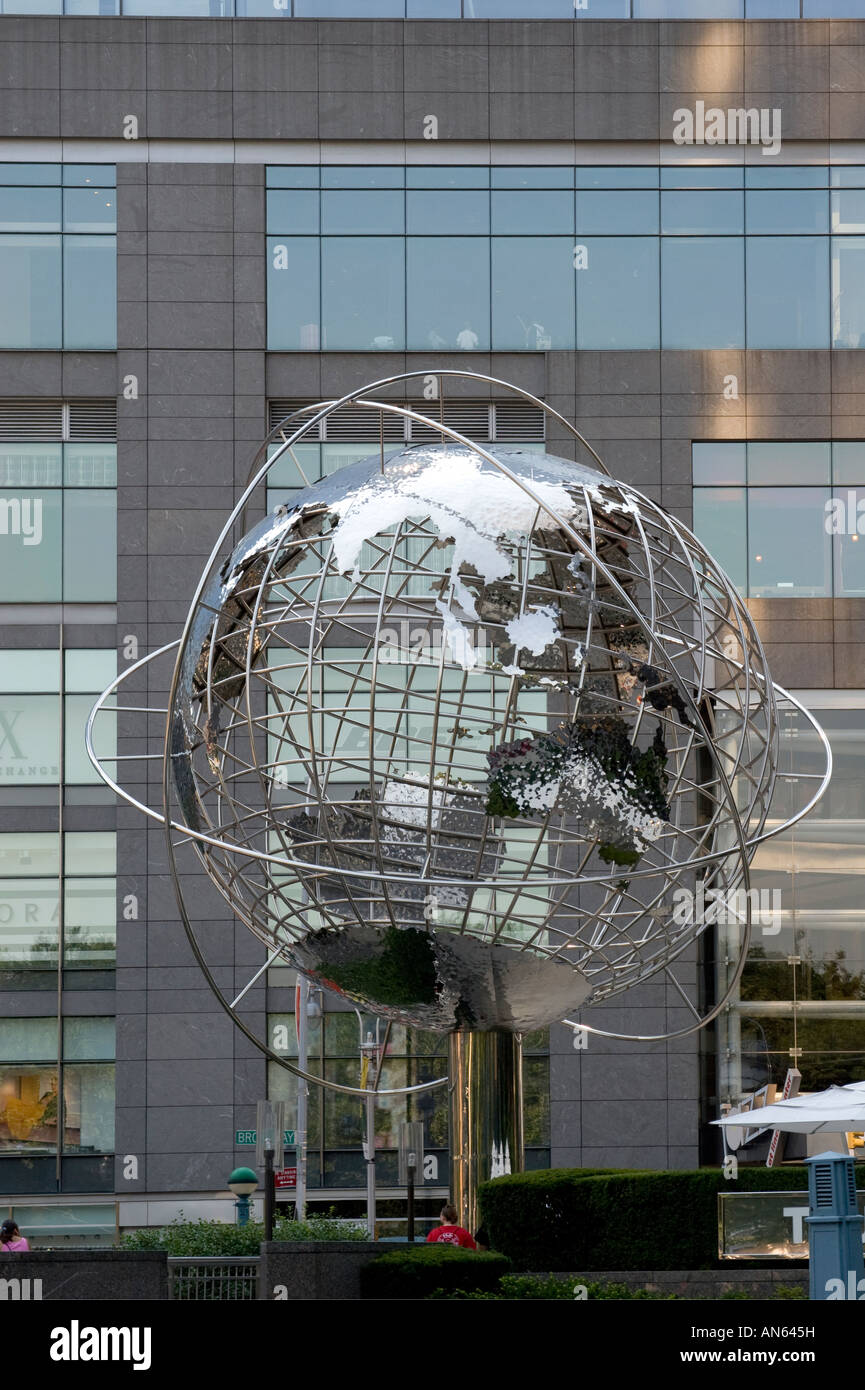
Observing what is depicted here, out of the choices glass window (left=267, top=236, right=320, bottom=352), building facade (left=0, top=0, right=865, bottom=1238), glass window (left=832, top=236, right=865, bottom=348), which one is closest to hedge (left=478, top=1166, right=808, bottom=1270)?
building facade (left=0, top=0, right=865, bottom=1238)

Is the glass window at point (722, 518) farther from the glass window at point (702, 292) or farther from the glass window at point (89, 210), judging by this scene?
the glass window at point (89, 210)

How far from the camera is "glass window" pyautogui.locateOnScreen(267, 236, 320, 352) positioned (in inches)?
1261

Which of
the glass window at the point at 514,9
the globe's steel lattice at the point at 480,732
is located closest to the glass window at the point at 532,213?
the glass window at the point at 514,9

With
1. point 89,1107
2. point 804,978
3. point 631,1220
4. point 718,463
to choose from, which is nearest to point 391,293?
point 718,463

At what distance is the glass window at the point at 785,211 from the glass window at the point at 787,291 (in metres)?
0.19

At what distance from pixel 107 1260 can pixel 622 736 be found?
5650 millimetres

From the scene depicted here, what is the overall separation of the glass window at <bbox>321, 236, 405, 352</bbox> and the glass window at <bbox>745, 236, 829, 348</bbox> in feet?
20.1

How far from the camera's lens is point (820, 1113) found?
1647 centimetres

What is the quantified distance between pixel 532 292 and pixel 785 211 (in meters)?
4.69

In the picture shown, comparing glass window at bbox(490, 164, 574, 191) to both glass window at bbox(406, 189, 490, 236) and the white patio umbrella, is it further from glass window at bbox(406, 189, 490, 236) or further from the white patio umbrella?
the white patio umbrella

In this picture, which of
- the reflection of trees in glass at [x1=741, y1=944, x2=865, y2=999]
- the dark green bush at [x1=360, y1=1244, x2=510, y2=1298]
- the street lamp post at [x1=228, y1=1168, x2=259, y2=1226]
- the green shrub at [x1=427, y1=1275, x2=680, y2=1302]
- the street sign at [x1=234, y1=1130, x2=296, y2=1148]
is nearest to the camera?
the green shrub at [x1=427, y1=1275, x2=680, y2=1302]

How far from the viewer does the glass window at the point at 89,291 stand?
105 ft

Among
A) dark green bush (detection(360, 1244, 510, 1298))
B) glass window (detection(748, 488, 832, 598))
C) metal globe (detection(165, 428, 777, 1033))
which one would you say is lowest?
dark green bush (detection(360, 1244, 510, 1298))
